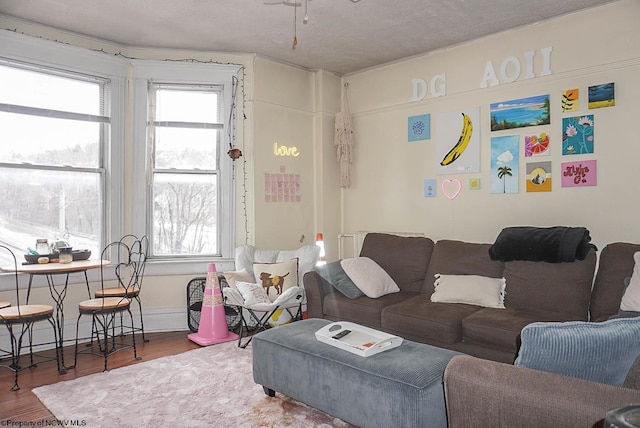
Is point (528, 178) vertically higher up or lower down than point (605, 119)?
lower down

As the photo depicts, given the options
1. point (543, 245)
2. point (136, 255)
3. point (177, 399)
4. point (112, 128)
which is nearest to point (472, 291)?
point (543, 245)

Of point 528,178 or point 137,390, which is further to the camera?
point 528,178

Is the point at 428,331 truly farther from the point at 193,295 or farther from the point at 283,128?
the point at 283,128

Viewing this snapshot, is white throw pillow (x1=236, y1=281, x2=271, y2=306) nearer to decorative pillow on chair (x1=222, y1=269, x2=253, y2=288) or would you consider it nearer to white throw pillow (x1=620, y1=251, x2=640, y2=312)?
decorative pillow on chair (x1=222, y1=269, x2=253, y2=288)

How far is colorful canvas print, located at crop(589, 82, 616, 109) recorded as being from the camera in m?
3.79

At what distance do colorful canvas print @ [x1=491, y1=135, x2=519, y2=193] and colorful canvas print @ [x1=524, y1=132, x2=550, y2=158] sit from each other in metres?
0.09

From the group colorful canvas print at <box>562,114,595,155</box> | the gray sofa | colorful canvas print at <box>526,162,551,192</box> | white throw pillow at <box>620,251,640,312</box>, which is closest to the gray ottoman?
the gray sofa

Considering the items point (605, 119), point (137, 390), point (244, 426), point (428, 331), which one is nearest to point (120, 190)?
point (137, 390)

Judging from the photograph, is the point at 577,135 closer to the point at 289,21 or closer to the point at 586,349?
the point at 289,21

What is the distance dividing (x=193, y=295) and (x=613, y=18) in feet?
14.3

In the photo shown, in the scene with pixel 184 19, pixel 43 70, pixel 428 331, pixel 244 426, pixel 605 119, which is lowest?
pixel 244 426

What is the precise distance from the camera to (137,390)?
3.19 m

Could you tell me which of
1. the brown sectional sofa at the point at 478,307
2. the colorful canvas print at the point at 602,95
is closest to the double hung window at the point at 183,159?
the brown sectional sofa at the point at 478,307

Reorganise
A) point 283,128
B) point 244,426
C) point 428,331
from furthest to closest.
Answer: point 283,128
point 428,331
point 244,426
